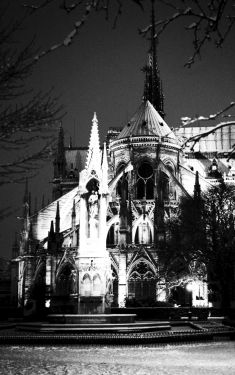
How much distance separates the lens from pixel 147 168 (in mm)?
65938

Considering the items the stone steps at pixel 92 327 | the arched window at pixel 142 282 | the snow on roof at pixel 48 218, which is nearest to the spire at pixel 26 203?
the snow on roof at pixel 48 218

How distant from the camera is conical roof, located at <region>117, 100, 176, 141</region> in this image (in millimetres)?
67500

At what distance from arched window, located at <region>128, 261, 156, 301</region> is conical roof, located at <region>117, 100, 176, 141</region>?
56.1ft

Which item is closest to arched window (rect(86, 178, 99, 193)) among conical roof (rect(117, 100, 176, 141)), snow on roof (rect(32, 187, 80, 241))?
snow on roof (rect(32, 187, 80, 241))

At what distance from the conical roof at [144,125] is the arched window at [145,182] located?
3.69 metres

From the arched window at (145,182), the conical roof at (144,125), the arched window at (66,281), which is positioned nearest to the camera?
the arched window at (66,281)

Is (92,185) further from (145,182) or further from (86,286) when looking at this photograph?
(145,182)

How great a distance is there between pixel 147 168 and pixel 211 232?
1103 inches

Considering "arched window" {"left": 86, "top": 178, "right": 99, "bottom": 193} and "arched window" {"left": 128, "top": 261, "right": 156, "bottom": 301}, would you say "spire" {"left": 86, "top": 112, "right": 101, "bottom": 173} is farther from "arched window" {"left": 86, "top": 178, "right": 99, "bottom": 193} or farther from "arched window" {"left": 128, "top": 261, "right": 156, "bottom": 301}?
"arched window" {"left": 128, "top": 261, "right": 156, "bottom": 301}

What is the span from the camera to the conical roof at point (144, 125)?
67.5 meters

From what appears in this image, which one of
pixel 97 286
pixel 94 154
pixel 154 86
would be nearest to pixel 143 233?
pixel 94 154

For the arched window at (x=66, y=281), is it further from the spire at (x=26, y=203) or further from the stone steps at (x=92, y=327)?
the stone steps at (x=92, y=327)

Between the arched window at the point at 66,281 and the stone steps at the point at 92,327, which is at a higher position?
the arched window at the point at 66,281

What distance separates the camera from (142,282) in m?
54.9
